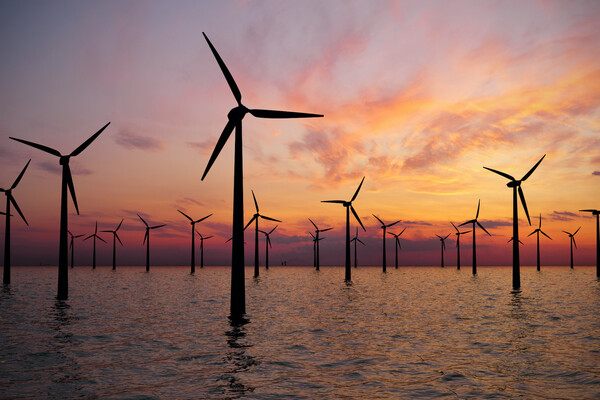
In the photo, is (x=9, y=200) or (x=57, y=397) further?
(x=9, y=200)

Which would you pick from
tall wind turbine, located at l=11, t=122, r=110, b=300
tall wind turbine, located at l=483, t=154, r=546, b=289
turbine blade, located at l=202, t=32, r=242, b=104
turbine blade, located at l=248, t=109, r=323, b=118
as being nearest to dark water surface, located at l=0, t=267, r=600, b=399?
tall wind turbine, located at l=11, t=122, r=110, b=300

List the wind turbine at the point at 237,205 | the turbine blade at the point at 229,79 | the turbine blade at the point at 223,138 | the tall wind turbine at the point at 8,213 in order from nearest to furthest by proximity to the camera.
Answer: the wind turbine at the point at 237,205 < the turbine blade at the point at 223,138 < the turbine blade at the point at 229,79 < the tall wind turbine at the point at 8,213

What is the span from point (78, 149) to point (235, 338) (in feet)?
123

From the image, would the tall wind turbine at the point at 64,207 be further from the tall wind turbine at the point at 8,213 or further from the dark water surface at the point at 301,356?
the tall wind turbine at the point at 8,213

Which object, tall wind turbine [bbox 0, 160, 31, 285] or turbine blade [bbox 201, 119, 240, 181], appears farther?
tall wind turbine [bbox 0, 160, 31, 285]

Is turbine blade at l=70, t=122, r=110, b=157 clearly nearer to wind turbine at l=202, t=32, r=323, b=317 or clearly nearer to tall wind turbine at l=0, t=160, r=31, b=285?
wind turbine at l=202, t=32, r=323, b=317

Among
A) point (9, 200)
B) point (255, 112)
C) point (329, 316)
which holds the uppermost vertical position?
point (255, 112)

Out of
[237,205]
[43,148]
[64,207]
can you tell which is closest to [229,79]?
[237,205]

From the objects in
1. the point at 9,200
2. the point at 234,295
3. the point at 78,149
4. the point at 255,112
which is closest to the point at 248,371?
the point at 234,295

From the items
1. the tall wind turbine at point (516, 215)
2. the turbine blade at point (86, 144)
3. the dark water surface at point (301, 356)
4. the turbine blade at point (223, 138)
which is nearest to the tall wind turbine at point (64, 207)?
the turbine blade at point (86, 144)

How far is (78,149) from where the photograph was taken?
176 ft

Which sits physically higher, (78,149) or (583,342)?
(78,149)

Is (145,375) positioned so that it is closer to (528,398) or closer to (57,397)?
(57,397)

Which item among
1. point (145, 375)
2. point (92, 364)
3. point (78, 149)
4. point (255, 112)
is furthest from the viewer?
point (78, 149)
